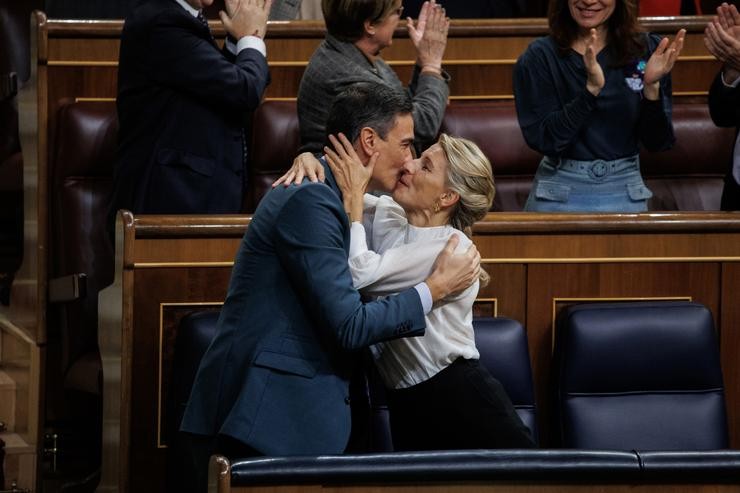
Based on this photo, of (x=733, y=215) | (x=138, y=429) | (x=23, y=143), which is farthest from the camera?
(x=23, y=143)

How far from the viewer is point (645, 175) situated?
3086 millimetres

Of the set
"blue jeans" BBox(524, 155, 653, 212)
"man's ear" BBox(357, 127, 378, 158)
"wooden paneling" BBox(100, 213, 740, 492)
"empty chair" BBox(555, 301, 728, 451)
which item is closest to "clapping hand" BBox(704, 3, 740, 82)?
"blue jeans" BBox(524, 155, 653, 212)

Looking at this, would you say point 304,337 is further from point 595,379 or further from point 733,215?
point 733,215

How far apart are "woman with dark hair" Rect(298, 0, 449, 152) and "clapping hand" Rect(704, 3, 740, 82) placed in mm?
530

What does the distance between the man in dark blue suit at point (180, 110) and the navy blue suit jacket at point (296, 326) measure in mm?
727

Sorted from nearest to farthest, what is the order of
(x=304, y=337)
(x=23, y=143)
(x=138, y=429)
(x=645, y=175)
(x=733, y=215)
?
(x=304, y=337) < (x=138, y=429) < (x=733, y=215) < (x=23, y=143) < (x=645, y=175)

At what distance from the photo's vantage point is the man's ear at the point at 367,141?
182cm

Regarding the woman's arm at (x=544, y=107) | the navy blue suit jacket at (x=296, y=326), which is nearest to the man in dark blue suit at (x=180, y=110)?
the woman's arm at (x=544, y=107)

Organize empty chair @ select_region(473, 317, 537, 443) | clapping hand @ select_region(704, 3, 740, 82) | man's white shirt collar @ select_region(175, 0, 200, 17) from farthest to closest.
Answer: clapping hand @ select_region(704, 3, 740, 82)
man's white shirt collar @ select_region(175, 0, 200, 17)
empty chair @ select_region(473, 317, 537, 443)

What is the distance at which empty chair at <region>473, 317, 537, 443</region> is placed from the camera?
7.06 ft

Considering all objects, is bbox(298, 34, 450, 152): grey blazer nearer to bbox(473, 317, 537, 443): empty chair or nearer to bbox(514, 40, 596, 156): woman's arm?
bbox(514, 40, 596, 156): woman's arm

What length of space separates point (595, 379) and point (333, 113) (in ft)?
2.21

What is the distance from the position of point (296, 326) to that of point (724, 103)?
125 centimetres

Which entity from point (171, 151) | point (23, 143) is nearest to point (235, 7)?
point (171, 151)
